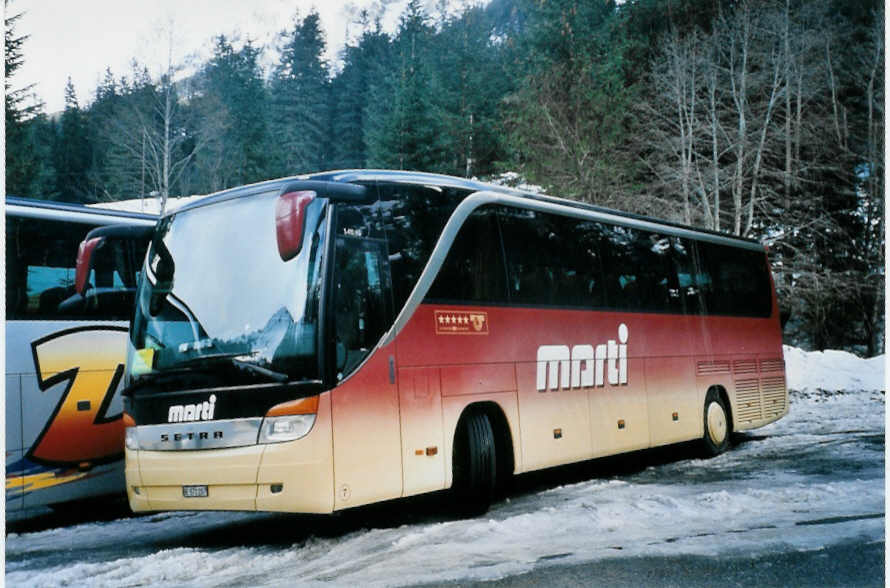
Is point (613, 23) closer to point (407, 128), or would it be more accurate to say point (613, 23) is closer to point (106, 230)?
point (407, 128)

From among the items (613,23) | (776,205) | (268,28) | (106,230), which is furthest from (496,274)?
(613,23)

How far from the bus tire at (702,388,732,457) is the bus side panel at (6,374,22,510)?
8.84 metres

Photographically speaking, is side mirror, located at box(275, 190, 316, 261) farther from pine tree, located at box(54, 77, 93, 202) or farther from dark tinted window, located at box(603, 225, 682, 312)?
pine tree, located at box(54, 77, 93, 202)

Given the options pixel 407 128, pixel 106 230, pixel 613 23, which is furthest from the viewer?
pixel 407 128

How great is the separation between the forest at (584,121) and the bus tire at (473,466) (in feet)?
19.3

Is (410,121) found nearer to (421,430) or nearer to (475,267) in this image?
(475,267)

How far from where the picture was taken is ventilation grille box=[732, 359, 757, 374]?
13844 mm

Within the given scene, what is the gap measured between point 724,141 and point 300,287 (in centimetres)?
2235

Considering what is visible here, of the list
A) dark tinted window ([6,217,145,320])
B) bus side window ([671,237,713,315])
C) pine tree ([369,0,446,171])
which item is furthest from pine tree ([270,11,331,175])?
dark tinted window ([6,217,145,320])

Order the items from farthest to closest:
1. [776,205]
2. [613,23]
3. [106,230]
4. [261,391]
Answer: [613,23] → [776,205] → [106,230] → [261,391]

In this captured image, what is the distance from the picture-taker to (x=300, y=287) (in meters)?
7.17

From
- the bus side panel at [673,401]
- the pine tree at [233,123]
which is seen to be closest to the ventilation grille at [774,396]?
the bus side panel at [673,401]

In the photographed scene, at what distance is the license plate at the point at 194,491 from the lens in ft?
23.5

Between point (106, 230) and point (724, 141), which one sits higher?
point (724, 141)
